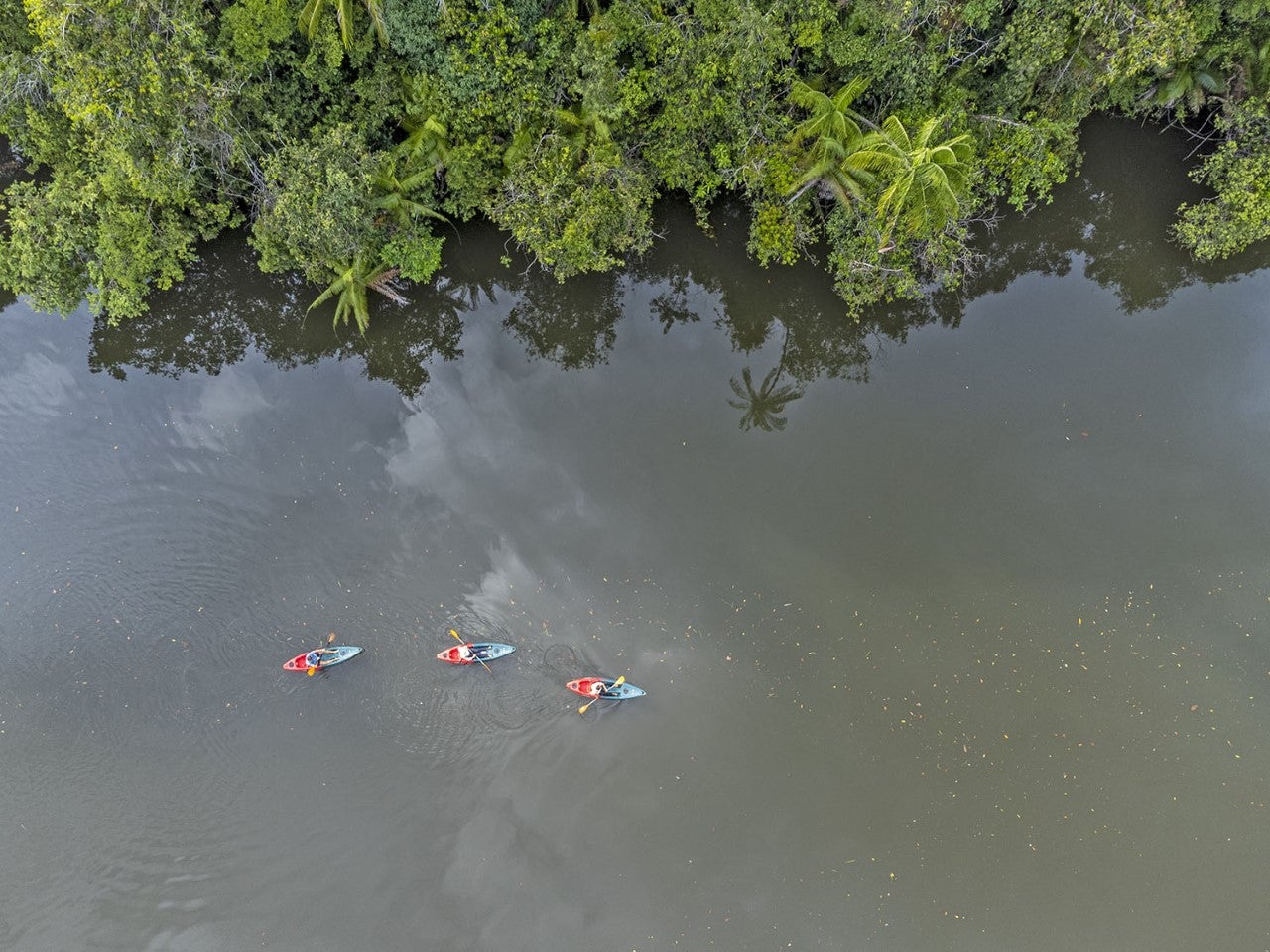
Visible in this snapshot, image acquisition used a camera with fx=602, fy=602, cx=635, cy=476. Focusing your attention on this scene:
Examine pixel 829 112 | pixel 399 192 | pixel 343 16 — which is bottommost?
pixel 829 112

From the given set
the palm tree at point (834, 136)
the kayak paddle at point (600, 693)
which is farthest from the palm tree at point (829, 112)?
the kayak paddle at point (600, 693)

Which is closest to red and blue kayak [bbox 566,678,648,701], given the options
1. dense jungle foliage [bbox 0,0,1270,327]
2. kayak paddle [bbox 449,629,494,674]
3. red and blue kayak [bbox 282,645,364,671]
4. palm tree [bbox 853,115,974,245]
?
kayak paddle [bbox 449,629,494,674]

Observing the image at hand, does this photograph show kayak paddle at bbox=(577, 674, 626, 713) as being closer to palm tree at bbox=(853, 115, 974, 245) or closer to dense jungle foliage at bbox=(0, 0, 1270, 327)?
dense jungle foliage at bbox=(0, 0, 1270, 327)

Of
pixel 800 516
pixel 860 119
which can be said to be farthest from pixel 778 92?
pixel 800 516

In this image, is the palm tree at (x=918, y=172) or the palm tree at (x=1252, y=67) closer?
the palm tree at (x=918, y=172)

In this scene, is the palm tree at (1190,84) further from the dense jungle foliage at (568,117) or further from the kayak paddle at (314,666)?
the kayak paddle at (314,666)

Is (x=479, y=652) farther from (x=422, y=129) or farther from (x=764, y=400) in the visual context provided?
(x=422, y=129)

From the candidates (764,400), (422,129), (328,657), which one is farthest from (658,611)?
(422,129)
